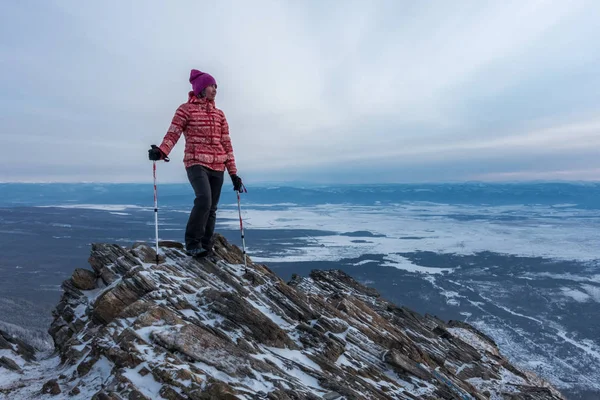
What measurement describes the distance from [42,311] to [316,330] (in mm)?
106219

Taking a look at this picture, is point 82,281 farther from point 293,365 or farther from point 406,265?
point 406,265

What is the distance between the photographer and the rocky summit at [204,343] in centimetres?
759

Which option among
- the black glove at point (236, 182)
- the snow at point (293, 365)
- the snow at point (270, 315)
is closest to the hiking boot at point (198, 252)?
the snow at point (270, 315)

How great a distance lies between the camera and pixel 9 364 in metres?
9.78

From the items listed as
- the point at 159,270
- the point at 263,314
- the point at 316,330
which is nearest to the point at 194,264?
the point at 159,270

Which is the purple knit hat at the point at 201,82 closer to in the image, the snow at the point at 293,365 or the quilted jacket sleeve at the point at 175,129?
the quilted jacket sleeve at the point at 175,129

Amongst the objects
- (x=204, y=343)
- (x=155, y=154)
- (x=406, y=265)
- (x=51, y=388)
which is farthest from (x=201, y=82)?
(x=406, y=265)

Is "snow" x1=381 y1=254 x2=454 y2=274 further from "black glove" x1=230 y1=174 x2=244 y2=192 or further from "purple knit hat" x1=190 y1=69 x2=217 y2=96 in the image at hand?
"purple knit hat" x1=190 y1=69 x2=217 y2=96

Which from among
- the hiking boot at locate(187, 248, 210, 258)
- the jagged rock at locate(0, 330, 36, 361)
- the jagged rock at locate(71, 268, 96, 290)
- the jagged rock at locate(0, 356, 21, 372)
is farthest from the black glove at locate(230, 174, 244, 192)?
the jagged rock at locate(0, 330, 36, 361)

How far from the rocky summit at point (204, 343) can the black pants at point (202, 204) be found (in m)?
1.21

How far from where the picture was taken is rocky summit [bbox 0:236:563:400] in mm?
7590

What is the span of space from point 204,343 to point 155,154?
592 centimetres

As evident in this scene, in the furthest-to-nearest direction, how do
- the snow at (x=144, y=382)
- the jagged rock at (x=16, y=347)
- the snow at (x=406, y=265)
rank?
the snow at (x=406, y=265) → the jagged rock at (x=16, y=347) → the snow at (x=144, y=382)

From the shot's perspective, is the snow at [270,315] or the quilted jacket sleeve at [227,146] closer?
the snow at [270,315]
